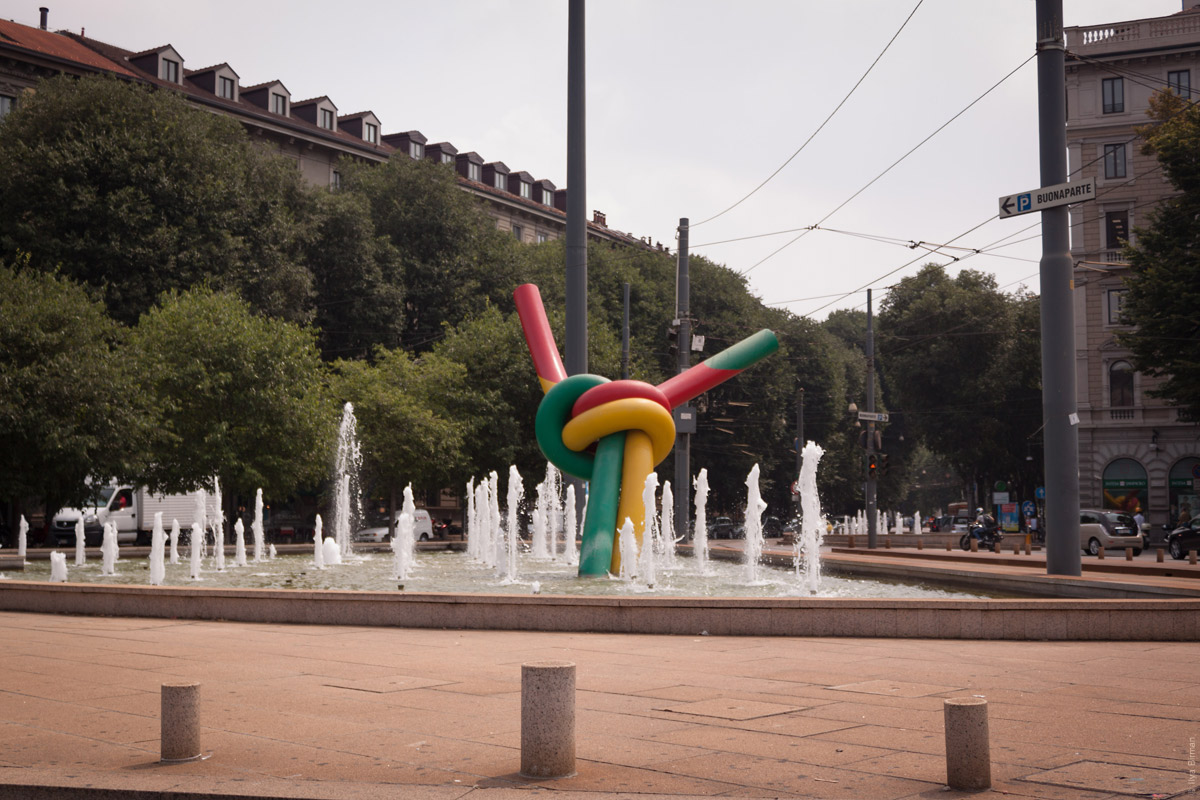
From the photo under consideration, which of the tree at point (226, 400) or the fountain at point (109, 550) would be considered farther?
the tree at point (226, 400)

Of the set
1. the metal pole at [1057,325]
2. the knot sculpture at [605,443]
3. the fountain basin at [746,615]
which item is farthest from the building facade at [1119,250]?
the fountain basin at [746,615]

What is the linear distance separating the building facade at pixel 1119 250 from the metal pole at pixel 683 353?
29.5 meters

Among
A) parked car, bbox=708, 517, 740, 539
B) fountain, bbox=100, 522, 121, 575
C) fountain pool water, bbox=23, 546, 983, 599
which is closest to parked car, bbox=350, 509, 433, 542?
fountain pool water, bbox=23, 546, 983, 599

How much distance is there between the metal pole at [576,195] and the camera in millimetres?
20672

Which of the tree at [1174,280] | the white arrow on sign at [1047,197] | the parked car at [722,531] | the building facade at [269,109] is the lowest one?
the parked car at [722,531]

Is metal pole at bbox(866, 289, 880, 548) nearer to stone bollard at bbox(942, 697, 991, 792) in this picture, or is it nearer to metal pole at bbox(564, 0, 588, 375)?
metal pole at bbox(564, 0, 588, 375)

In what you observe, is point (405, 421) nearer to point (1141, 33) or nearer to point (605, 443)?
point (605, 443)

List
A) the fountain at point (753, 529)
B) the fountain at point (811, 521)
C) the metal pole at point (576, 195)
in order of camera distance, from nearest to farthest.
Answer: the fountain at point (811, 521), the fountain at point (753, 529), the metal pole at point (576, 195)

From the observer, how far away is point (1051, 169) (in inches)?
634

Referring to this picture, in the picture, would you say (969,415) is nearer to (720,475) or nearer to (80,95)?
(720,475)

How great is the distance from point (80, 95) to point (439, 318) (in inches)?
739

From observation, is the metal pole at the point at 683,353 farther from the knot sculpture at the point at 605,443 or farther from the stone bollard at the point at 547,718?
the stone bollard at the point at 547,718

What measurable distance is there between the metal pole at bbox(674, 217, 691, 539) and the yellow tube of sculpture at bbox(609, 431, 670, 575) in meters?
8.99

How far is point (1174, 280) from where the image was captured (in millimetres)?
34875
